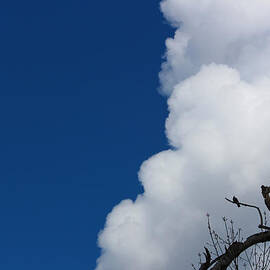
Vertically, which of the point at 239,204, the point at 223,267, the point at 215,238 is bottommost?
the point at 223,267

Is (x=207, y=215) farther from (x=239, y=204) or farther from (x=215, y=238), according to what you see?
(x=239, y=204)

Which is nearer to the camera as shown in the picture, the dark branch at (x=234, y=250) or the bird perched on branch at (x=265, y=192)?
the dark branch at (x=234, y=250)

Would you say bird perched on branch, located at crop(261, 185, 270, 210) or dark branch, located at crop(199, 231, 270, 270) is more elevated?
bird perched on branch, located at crop(261, 185, 270, 210)

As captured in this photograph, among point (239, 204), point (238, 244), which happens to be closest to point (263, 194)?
point (239, 204)

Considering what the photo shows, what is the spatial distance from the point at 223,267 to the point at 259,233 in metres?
0.84

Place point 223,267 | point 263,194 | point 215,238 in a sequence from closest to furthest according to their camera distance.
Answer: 1. point 223,267
2. point 263,194
3. point 215,238

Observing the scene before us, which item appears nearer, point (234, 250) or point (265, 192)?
point (234, 250)

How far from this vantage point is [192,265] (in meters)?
11.8

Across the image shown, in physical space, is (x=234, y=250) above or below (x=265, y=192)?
below

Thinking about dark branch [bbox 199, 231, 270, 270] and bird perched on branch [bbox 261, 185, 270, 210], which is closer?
dark branch [bbox 199, 231, 270, 270]

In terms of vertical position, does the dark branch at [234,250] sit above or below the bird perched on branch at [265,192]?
below

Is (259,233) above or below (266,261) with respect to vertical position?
below

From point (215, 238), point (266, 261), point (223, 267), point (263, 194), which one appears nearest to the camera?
point (223, 267)

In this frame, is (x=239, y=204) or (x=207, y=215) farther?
(x=207, y=215)
